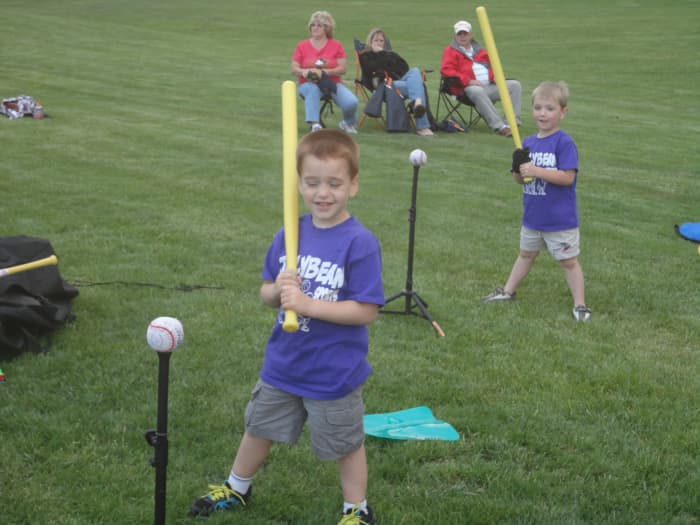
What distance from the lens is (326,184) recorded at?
2.92m

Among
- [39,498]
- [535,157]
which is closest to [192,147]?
[535,157]

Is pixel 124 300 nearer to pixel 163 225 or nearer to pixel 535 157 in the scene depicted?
pixel 163 225

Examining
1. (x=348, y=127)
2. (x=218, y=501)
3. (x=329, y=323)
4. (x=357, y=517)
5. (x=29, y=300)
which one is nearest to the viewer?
(x=329, y=323)

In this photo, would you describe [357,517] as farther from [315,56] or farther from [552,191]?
[315,56]

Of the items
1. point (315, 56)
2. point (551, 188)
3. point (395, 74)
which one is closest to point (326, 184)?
point (551, 188)

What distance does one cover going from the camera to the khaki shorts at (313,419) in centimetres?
302

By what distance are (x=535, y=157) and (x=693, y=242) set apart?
9.47 ft

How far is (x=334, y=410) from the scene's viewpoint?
9.89 ft

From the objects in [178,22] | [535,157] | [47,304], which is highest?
[178,22]

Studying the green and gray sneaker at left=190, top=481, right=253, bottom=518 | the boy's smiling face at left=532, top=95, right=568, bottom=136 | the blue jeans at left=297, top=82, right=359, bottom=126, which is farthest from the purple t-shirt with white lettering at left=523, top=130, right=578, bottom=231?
the blue jeans at left=297, top=82, right=359, bottom=126

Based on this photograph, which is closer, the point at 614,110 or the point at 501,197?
the point at 501,197

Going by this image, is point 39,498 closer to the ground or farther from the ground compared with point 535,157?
closer to the ground

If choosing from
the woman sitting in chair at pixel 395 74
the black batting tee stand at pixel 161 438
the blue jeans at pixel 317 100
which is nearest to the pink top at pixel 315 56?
the blue jeans at pixel 317 100

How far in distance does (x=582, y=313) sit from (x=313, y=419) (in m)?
3.17
